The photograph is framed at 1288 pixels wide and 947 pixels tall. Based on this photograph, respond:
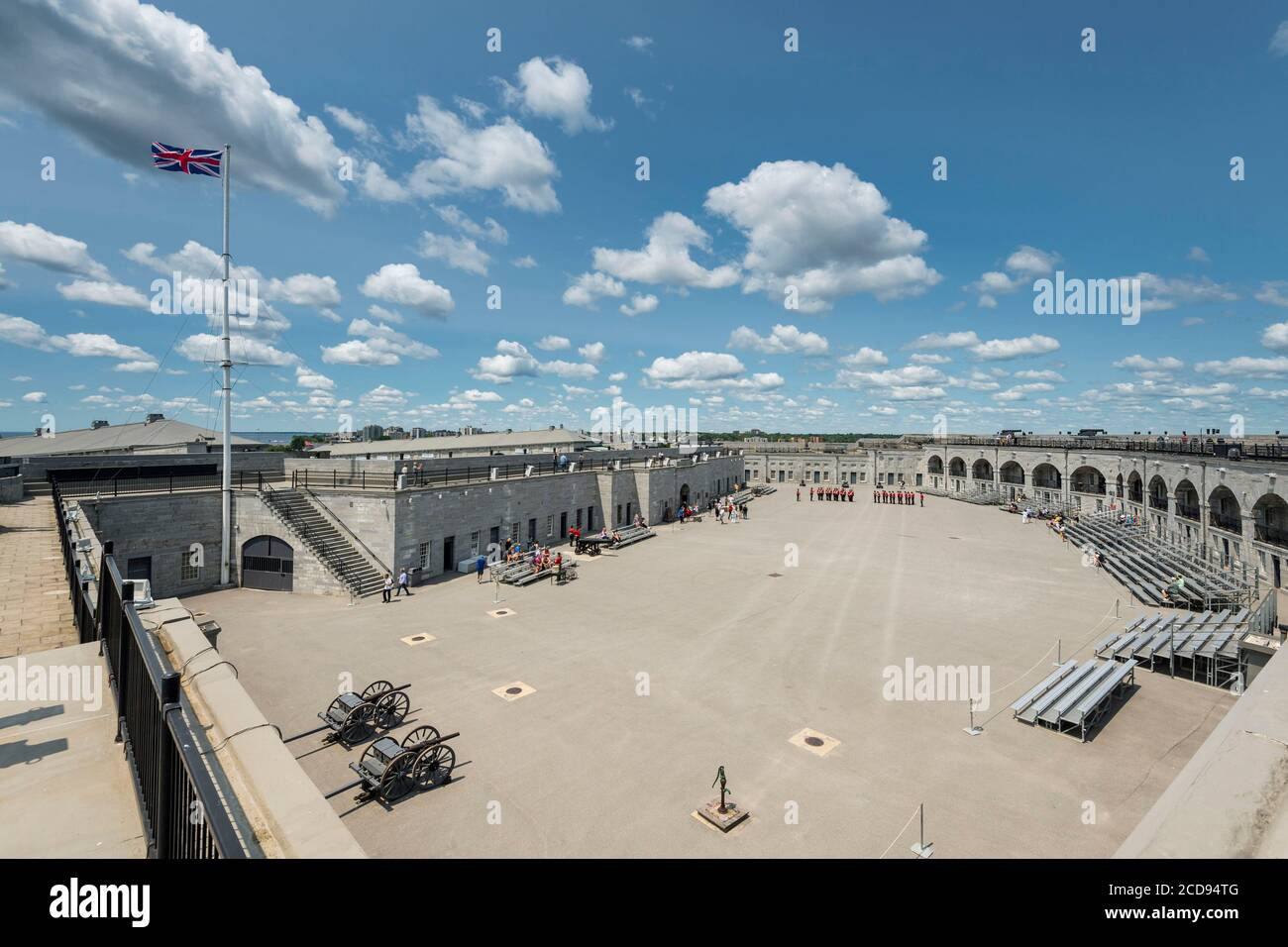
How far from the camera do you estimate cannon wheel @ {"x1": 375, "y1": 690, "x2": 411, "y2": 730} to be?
509 inches

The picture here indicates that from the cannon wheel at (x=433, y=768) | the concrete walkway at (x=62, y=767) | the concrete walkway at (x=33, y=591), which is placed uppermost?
the concrete walkway at (x=33, y=591)

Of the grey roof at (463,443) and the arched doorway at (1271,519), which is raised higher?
the grey roof at (463,443)

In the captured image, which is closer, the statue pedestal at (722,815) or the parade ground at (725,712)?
the statue pedestal at (722,815)

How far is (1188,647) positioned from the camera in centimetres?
1689

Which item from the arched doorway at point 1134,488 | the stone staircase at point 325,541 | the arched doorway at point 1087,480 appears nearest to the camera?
the stone staircase at point 325,541

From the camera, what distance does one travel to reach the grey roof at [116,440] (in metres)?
33.8

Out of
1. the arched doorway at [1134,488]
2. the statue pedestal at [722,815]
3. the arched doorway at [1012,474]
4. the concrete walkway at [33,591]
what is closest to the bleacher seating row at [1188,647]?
the statue pedestal at [722,815]

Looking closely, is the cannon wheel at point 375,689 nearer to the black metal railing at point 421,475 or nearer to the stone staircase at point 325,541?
the stone staircase at point 325,541

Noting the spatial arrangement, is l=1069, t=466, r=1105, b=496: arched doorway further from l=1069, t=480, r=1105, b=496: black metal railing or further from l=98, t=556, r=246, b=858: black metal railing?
l=98, t=556, r=246, b=858: black metal railing

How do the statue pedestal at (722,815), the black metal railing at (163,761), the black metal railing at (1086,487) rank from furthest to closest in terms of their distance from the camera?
the black metal railing at (1086,487), the statue pedestal at (722,815), the black metal railing at (163,761)

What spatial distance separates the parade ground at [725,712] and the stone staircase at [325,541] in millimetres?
1084
